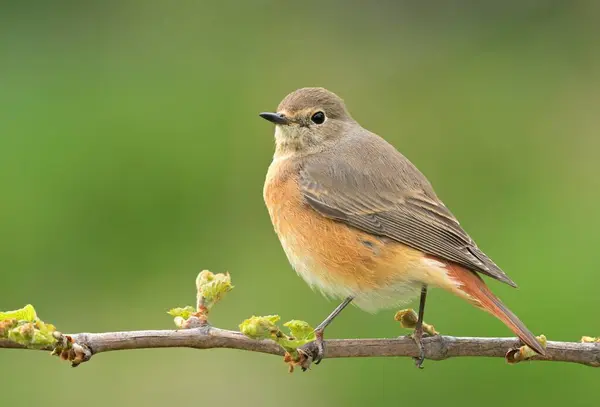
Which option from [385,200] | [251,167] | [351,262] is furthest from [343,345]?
[251,167]

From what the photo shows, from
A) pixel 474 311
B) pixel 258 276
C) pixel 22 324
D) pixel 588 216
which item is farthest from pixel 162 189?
pixel 22 324

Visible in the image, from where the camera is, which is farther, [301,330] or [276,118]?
[276,118]

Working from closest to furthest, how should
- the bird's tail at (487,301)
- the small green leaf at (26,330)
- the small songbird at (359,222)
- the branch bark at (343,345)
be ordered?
the small green leaf at (26,330), the branch bark at (343,345), the bird's tail at (487,301), the small songbird at (359,222)

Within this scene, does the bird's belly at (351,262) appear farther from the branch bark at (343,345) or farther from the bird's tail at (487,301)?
the branch bark at (343,345)

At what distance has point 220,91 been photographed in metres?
9.80

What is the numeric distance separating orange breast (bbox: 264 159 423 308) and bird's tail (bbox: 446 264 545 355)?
26 cm

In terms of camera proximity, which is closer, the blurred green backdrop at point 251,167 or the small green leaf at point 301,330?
the small green leaf at point 301,330

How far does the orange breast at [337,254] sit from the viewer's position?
4.97 m

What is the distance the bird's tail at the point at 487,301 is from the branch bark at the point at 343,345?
11cm

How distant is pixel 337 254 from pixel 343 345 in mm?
804

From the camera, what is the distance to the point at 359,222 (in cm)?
516

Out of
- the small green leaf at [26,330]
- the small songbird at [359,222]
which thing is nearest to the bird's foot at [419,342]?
the small songbird at [359,222]

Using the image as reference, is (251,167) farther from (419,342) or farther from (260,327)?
(260,327)

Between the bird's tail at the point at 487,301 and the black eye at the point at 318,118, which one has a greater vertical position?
the black eye at the point at 318,118
